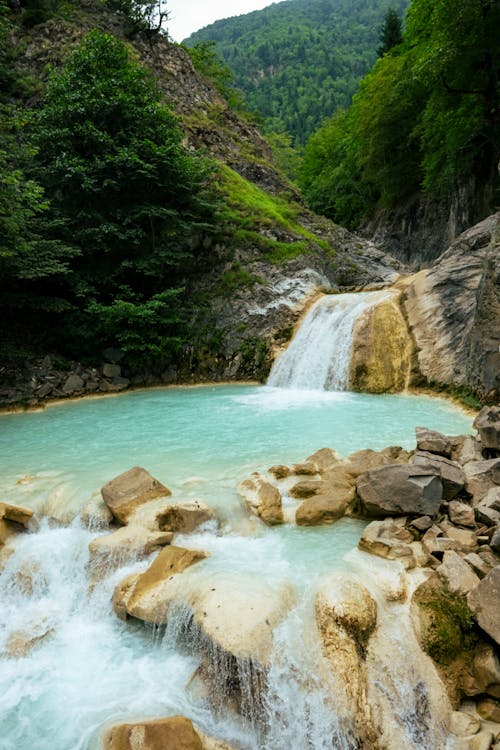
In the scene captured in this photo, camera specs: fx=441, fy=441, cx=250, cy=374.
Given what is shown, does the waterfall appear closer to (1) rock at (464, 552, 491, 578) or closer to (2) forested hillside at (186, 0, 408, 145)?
(1) rock at (464, 552, 491, 578)

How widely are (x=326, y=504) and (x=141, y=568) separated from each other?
→ 238cm

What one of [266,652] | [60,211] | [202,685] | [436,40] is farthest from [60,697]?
[436,40]

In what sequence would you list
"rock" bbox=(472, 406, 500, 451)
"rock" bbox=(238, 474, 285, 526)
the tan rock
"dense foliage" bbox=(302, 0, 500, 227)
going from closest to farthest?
"rock" bbox=(238, 474, 285, 526)
"rock" bbox=(472, 406, 500, 451)
the tan rock
"dense foliage" bbox=(302, 0, 500, 227)

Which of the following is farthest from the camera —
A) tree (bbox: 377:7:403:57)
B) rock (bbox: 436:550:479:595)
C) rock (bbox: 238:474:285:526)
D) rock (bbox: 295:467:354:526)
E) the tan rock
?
tree (bbox: 377:7:403:57)

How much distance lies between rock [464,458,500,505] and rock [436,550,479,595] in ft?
3.90

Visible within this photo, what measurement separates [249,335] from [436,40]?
41.7 ft

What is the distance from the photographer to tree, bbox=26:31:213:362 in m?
15.8

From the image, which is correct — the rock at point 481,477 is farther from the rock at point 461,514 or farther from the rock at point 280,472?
the rock at point 280,472

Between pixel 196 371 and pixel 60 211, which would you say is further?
pixel 196 371

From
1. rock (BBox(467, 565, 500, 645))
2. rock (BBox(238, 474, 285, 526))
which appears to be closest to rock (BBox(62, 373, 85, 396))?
rock (BBox(238, 474, 285, 526))

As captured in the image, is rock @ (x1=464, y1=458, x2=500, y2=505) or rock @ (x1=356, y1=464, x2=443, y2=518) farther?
rock @ (x1=464, y1=458, x2=500, y2=505)

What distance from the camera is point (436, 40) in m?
16.1

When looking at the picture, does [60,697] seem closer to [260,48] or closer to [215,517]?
[215,517]

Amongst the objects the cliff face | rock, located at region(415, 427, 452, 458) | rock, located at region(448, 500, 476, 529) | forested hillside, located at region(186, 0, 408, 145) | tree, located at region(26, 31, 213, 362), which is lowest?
rock, located at region(448, 500, 476, 529)
